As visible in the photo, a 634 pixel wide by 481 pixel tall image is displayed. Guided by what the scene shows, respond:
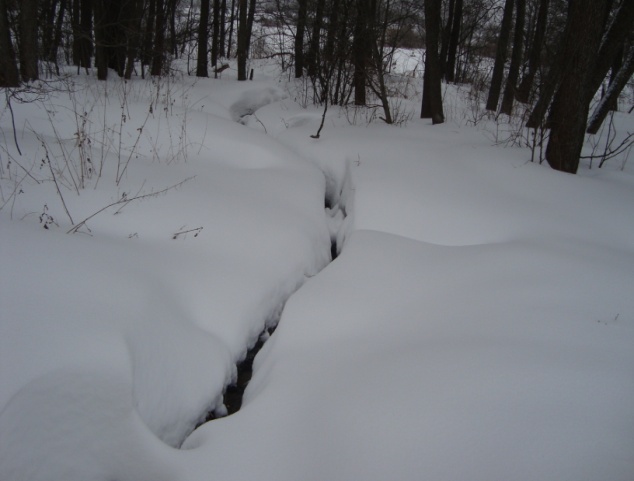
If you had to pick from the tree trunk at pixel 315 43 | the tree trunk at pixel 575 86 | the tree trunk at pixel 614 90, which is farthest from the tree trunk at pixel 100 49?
the tree trunk at pixel 614 90

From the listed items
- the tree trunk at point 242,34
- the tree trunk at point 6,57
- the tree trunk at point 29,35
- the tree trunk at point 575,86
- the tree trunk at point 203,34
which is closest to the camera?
the tree trunk at point 575,86

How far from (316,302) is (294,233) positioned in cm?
87

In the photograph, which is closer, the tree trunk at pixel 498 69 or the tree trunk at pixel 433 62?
the tree trunk at pixel 433 62

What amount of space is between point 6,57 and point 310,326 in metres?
5.36

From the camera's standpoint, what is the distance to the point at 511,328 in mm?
1745

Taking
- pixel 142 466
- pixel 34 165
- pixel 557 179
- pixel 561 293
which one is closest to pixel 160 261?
pixel 142 466

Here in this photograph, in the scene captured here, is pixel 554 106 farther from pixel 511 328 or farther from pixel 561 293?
pixel 511 328

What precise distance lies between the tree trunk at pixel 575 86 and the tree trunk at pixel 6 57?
6.17 metres

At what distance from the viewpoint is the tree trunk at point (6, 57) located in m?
4.36

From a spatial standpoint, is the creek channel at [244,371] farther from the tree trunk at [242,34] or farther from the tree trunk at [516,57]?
the tree trunk at [242,34]

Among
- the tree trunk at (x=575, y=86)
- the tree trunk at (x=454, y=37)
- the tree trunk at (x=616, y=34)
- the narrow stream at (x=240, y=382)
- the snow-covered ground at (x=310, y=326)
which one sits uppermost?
the tree trunk at (x=454, y=37)

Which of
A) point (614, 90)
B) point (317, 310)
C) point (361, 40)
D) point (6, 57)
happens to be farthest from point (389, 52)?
point (317, 310)

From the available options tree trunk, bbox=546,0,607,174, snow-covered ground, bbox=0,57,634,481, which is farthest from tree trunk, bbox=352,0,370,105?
snow-covered ground, bbox=0,57,634,481

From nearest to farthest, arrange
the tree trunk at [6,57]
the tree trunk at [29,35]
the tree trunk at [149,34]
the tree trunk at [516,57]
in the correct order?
the tree trunk at [6,57], the tree trunk at [29,35], the tree trunk at [516,57], the tree trunk at [149,34]
